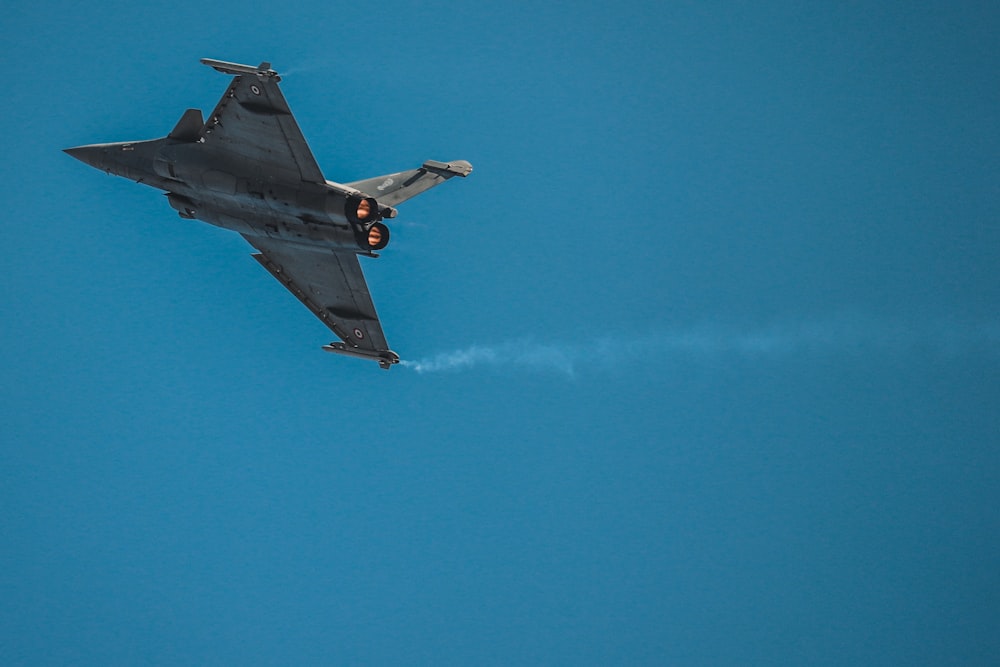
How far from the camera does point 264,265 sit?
34.6m

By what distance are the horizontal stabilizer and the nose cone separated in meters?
2.82

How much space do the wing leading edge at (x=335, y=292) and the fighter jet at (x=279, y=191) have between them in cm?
3

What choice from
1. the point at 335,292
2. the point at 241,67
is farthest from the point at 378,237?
the point at 241,67

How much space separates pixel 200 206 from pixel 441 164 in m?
6.31

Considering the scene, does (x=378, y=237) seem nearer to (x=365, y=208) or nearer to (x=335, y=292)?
(x=365, y=208)

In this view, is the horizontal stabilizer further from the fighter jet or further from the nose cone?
the nose cone

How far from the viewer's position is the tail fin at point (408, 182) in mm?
32625

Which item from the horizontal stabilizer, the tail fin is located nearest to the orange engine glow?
the tail fin

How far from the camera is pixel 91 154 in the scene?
3344 centimetres

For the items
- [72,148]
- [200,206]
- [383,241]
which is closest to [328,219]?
[383,241]

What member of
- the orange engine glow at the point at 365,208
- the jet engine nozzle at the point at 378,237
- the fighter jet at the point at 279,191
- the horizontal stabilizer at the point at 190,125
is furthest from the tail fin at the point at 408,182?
the horizontal stabilizer at the point at 190,125

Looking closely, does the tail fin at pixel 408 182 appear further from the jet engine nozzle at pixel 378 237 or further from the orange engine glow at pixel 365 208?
the orange engine glow at pixel 365 208

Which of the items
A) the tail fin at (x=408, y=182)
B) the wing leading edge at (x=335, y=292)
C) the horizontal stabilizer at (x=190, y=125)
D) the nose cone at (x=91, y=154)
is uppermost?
the tail fin at (x=408, y=182)

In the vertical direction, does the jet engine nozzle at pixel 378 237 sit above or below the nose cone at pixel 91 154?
below
